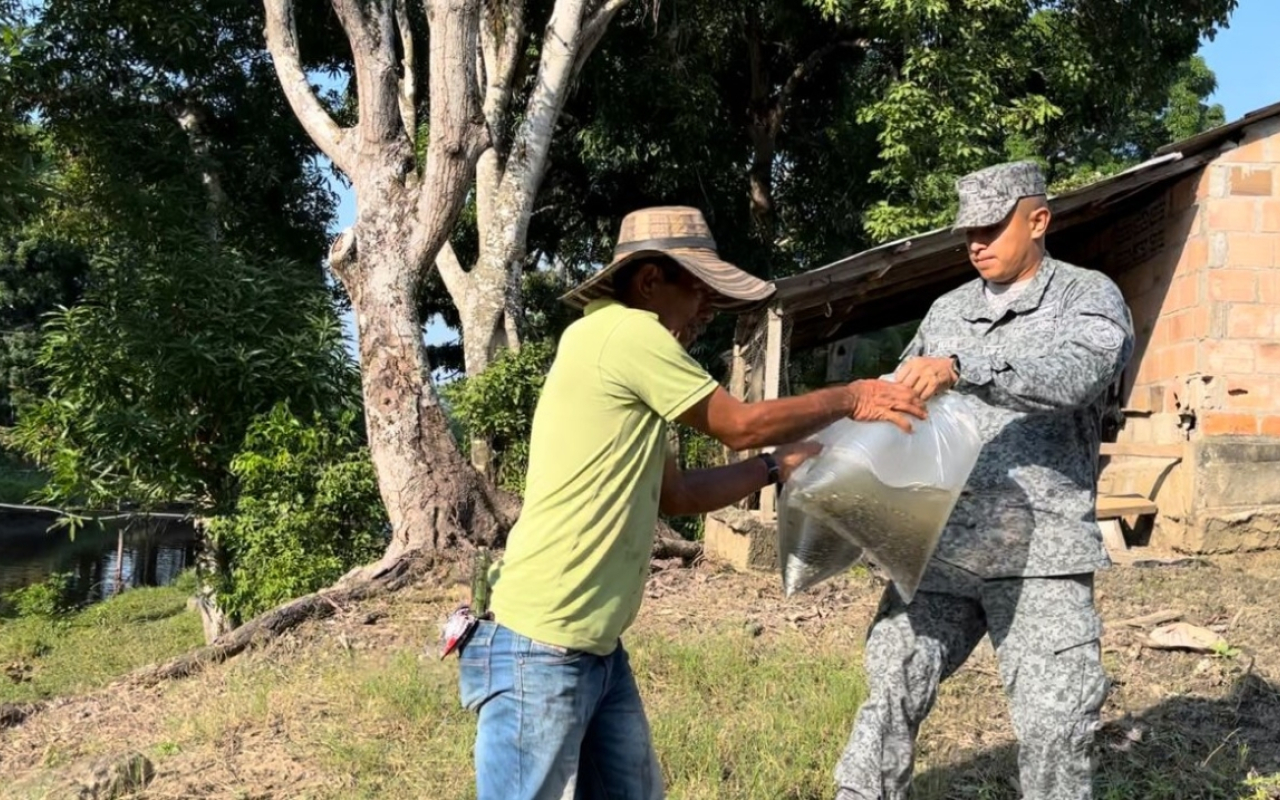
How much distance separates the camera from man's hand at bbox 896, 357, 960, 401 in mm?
2627

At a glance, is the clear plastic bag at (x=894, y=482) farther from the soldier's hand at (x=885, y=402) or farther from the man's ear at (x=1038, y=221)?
the man's ear at (x=1038, y=221)

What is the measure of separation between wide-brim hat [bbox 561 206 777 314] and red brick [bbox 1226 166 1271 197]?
6965mm

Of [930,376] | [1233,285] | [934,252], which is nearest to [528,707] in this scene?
[930,376]

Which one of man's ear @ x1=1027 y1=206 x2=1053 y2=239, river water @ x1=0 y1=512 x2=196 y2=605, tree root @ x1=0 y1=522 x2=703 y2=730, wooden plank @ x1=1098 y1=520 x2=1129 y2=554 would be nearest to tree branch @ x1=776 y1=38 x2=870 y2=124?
wooden plank @ x1=1098 y1=520 x2=1129 y2=554

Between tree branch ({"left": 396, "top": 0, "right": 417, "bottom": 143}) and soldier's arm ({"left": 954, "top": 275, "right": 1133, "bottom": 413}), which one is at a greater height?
tree branch ({"left": 396, "top": 0, "right": 417, "bottom": 143})

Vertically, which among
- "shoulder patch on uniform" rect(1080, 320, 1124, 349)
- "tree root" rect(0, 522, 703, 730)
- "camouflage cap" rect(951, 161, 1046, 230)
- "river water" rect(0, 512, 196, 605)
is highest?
"camouflage cap" rect(951, 161, 1046, 230)

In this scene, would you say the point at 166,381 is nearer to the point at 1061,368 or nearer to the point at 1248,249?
the point at 1248,249

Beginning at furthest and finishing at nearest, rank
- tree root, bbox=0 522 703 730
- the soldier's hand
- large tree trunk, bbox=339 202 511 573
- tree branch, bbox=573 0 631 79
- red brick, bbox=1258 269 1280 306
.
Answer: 1. tree branch, bbox=573 0 631 79
2. red brick, bbox=1258 269 1280 306
3. large tree trunk, bbox=339 202 511 573
4. tree root, bbox=0 522 703 730
5. the soldier's hand

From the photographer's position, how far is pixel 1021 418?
2.86 meters

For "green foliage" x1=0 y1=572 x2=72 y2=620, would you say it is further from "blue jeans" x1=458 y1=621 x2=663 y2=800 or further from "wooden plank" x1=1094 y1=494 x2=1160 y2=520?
"blue jeans" x1=458 y1=621 x2=663 y2=800

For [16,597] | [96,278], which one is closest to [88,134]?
[96,278]

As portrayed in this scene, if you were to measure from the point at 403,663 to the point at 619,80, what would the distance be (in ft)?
28.8

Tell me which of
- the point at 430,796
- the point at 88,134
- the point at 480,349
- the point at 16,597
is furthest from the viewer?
the point at 16,597

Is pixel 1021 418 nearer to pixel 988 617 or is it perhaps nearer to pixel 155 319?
pixel 988 617
